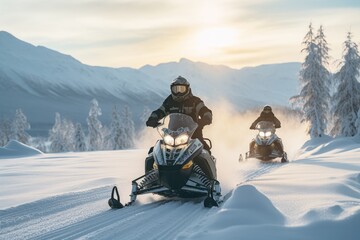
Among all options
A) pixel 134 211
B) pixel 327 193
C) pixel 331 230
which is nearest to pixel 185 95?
pixel 134 211

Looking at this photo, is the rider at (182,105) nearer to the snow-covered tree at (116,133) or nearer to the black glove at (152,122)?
the black glove at (152,122)

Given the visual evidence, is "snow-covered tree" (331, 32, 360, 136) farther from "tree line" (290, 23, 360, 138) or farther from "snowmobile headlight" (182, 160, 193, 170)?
"snowmobile headlight" (182, 160, 193, 170)

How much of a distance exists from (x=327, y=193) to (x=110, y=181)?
19.0ft

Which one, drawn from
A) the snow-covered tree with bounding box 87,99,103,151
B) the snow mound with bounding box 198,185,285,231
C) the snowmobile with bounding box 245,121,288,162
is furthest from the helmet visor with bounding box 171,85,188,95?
the snow-covered tree with bounding box 87,99,103,151

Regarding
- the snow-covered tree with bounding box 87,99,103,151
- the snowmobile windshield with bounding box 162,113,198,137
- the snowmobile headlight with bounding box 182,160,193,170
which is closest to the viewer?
the snowmobile headlight with bounding box 182,160,193,170

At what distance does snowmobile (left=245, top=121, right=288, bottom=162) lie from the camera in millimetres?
15758

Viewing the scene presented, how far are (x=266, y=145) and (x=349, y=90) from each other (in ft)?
60.2

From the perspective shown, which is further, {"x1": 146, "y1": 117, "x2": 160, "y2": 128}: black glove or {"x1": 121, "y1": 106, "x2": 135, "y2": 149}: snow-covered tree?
{"x1": 121, "y1": 106, "x2": 135, "y2": 149}: snow-covered tree

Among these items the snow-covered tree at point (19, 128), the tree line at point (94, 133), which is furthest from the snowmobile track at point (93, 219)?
the snow-covered tree at point (19, 128)

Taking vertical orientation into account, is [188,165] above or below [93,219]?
above

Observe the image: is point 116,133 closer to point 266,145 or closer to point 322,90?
point 322,90

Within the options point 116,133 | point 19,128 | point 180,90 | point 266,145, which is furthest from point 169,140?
point 19,128

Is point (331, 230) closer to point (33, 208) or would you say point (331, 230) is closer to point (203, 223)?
point (203, 223)

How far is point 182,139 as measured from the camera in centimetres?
767
